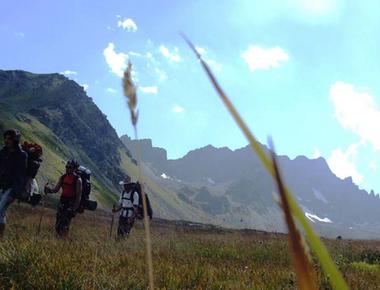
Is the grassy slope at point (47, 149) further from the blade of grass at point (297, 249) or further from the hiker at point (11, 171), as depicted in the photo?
the blade of grass at point (297, 249)

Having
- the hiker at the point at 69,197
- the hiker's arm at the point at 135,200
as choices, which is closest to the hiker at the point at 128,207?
the hiker's arm at the point at 135,200

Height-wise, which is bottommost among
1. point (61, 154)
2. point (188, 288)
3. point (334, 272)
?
point (188, 288)

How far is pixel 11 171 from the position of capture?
31.0ft

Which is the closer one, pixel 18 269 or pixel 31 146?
pixel 18 269

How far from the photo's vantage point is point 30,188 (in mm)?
10094

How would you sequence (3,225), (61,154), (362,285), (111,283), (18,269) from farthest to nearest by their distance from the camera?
(61,154) → (3,225) → (362,285) → (18,269) → (111,283)

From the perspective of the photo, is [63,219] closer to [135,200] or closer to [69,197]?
[69,197]

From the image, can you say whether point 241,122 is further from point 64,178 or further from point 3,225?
point 64,178

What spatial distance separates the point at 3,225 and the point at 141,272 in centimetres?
512

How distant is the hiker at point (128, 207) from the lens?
546 inches

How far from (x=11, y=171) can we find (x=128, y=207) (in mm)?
4954

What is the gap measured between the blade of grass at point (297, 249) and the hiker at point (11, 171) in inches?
372

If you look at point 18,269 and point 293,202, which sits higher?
point 293,202

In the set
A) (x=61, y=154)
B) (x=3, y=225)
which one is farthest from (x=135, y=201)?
(x=61, y=154)
